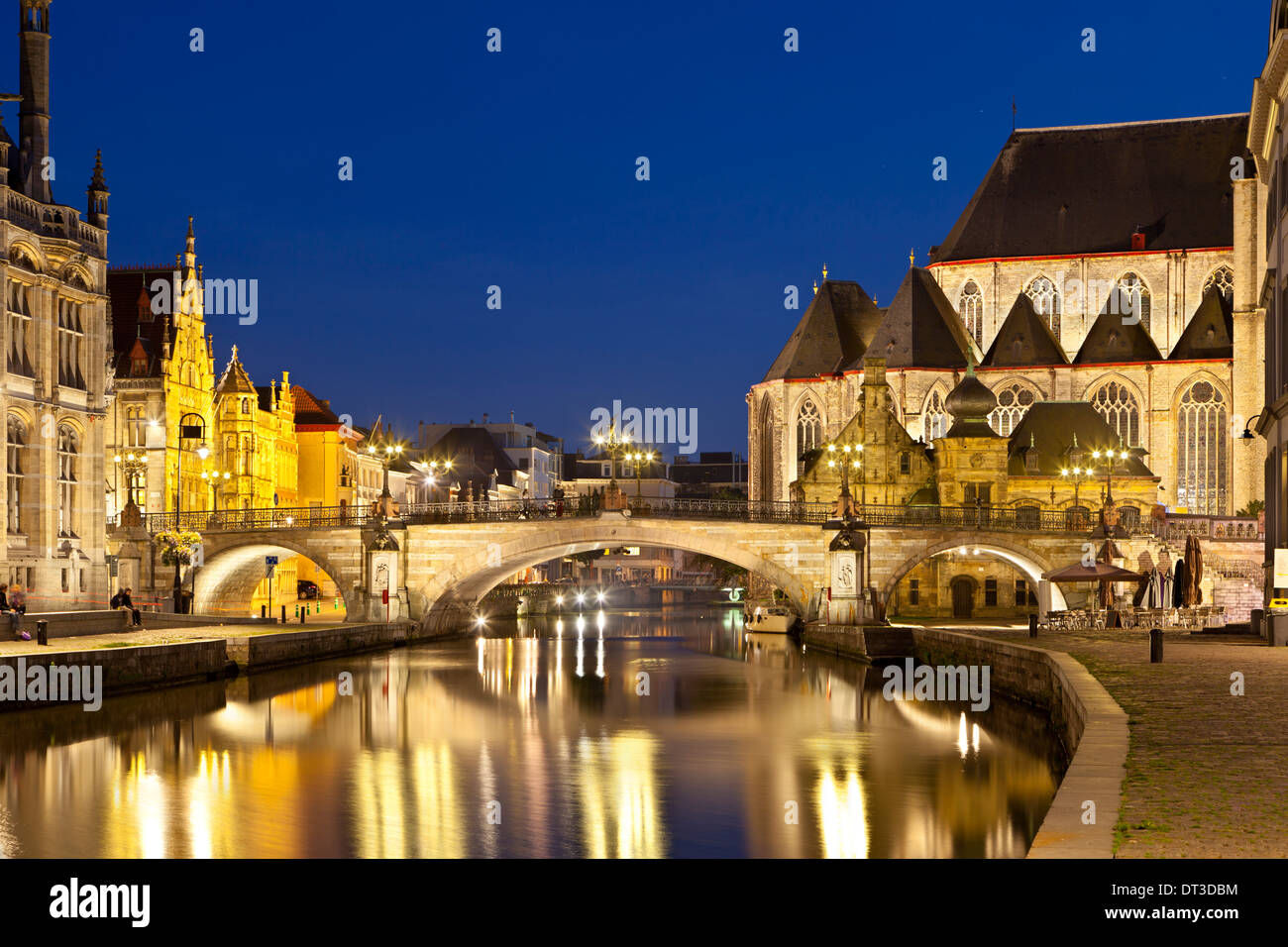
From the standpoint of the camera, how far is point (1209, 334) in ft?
251

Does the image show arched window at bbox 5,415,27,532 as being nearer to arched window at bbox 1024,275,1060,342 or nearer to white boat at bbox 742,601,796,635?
white boat at bbox 742,601,796,635

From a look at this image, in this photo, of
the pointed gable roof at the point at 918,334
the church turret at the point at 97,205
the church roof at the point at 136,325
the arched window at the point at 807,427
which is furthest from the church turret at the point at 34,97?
the arched window at the point at 807,427

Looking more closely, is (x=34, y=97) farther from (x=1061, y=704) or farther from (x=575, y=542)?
(x=1061, y=704)

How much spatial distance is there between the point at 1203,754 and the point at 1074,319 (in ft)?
226

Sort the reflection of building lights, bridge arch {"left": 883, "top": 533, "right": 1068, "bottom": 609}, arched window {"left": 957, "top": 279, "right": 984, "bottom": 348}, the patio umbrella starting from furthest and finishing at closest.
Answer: arched window {"left": 957, "top": 279, "right": 984, "bottom": 348}
bridge arch {"left": 883, "top": 533, "right": 1068, "bottom": 609}
the patio umbrella
the reflection of building lights

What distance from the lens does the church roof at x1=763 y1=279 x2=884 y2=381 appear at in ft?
275

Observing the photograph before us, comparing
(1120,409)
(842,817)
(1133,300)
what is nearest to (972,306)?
(1133,300)

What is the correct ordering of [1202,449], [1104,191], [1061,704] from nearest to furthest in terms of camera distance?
[1061,704] < [1202,449] < [1104,191]

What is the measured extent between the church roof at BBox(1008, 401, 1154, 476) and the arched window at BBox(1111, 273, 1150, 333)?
904cm

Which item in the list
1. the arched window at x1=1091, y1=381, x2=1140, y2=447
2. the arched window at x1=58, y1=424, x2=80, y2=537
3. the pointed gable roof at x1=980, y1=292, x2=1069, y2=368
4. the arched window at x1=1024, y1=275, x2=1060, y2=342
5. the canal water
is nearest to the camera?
the canal water

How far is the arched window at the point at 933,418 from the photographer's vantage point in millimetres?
76375

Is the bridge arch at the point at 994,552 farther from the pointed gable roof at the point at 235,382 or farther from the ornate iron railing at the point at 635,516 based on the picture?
the pointed gable roof at the point at 235,382

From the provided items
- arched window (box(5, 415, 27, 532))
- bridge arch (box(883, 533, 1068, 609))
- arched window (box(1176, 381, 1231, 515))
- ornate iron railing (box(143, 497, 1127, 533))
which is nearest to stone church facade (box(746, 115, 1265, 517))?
arched window (box(1176, 381, 1231, 515))
